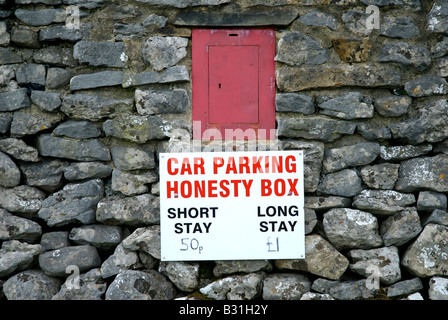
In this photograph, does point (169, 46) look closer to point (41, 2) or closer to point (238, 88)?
point (238, 88)

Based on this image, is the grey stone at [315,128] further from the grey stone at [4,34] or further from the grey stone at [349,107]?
the grey stone at [4,34]

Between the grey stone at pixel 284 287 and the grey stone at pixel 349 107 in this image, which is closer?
the grey stone at pixel 284 287

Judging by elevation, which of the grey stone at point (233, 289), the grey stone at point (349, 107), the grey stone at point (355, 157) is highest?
the grey stone at point (349, 107)

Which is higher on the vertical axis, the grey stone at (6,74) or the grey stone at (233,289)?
the grey stone at (6,74)

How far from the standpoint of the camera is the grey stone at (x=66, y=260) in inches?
110

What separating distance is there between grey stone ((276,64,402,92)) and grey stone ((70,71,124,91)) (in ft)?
3.51

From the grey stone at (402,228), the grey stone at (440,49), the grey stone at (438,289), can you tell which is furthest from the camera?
the grey stone at (440,49)

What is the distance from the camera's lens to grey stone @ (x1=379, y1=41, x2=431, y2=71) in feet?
9.43

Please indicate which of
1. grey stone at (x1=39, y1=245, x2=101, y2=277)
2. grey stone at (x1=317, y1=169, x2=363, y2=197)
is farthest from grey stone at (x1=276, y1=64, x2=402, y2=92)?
grey stone at (x1=39, y1=245, x2=101, y2=277)

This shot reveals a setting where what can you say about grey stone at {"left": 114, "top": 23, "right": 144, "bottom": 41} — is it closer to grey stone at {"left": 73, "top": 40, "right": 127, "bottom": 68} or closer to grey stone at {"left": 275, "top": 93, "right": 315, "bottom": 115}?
grey stone at {"left": 73, "top": 40, "right": 127, "bottom": 68}

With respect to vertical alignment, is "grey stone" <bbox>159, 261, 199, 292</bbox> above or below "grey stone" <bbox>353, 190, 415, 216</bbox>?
below

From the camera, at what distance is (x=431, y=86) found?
2877 mm

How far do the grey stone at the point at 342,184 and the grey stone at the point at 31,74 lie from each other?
197 cm

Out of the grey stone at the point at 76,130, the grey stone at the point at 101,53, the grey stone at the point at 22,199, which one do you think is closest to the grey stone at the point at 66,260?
the grey stone at the point at 22,199
